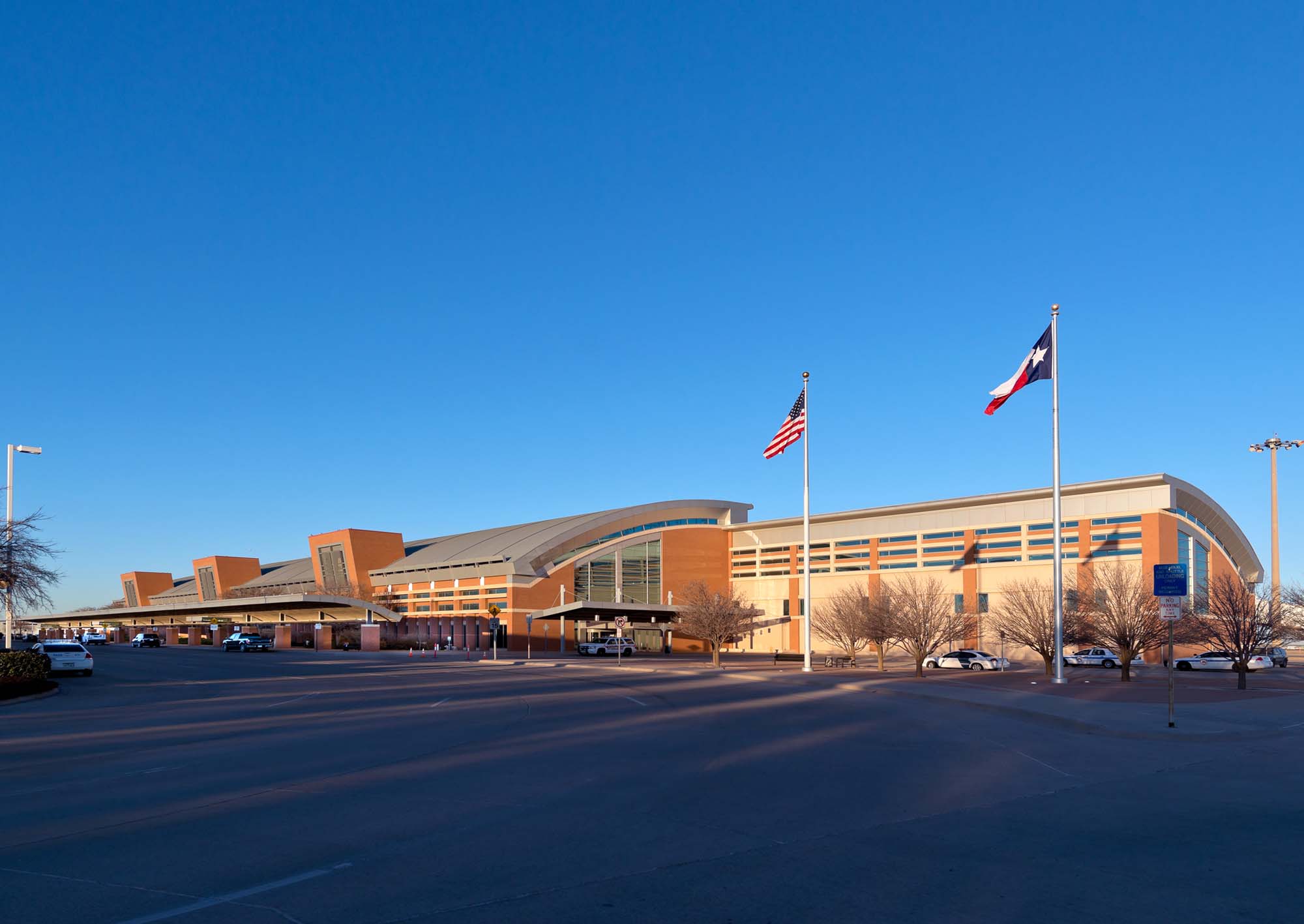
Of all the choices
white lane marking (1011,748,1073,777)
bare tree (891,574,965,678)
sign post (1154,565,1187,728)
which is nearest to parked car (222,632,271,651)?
bare tree (891,574,965,678)

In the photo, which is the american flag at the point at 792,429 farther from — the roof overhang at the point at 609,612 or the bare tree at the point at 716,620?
the roof overhang at the point at 609,612

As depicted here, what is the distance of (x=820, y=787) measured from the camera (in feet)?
39.6

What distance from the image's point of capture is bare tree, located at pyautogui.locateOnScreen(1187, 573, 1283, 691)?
32.2 m

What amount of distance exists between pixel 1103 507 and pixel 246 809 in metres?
59.5

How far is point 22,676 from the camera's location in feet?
94.5

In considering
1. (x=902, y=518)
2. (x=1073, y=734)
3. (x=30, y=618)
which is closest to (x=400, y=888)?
(x=1073, y=734)

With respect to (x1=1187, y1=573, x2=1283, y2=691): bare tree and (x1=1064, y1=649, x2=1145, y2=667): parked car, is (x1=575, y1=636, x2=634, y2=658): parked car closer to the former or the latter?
(x1=1064, y1=649, x2=1145, y2=667): parked car

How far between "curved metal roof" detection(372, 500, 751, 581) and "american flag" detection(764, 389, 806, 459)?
44.3 meters

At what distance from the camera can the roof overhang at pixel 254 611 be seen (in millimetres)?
85375

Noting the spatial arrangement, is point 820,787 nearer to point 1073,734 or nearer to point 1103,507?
point 1073,734

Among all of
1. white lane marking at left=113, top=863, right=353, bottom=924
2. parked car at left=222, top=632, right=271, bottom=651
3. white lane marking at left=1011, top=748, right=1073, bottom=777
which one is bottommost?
parked car at left=222, top=632, right=271, bottom=651

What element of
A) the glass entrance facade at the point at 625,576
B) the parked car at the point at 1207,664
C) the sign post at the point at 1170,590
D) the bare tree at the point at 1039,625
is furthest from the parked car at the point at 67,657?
the parked car at the point at 1207,664

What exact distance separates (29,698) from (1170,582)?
2724cm

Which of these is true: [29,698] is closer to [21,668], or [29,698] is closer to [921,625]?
[21,668]
